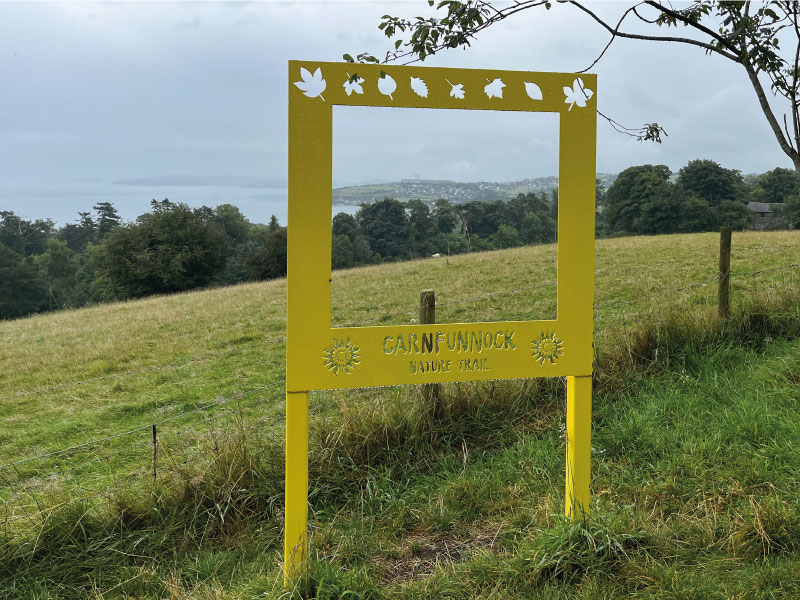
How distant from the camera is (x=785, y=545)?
2.77 metres

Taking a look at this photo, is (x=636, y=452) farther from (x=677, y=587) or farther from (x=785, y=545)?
(x=677, y=587)

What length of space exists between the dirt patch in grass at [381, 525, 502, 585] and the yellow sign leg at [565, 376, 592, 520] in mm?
464

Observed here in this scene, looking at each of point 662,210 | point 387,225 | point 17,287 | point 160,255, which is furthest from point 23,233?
point 662,210

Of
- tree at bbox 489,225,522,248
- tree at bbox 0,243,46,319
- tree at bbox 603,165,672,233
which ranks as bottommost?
tree at bbox 0,243,46,319

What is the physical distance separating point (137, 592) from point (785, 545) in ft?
10.7

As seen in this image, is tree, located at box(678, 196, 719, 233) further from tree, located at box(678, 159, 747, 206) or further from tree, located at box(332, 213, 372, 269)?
tree, located at box(332, 213, 372, 269)

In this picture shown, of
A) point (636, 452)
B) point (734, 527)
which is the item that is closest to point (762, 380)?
point (636, 452)

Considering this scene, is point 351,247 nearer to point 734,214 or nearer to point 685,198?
point 685,198

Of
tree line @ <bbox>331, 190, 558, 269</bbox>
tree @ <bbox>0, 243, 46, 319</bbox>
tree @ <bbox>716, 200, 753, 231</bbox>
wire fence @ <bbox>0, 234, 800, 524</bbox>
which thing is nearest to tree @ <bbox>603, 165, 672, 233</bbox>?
tree @ <bbox>716, 200, 753, 231</bbox>

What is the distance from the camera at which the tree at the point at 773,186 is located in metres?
52.1

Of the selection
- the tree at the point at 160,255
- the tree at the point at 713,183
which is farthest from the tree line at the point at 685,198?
the tree at the point at 160,255

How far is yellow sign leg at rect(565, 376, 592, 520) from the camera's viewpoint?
10.1ft

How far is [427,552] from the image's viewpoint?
310cm

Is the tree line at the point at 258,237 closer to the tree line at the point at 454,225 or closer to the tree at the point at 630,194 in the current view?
the tree at the point at 630,194
